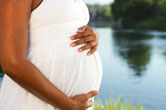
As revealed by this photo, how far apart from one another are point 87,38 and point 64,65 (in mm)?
178

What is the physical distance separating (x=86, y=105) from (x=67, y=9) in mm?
349

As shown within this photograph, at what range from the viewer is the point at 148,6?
58375mm

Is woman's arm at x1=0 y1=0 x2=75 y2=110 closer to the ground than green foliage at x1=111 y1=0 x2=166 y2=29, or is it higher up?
higher up

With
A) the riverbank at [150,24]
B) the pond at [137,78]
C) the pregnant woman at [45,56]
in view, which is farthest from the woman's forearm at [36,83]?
the riverbank at [150,24]

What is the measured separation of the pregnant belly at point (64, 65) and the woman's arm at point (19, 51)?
0.06m

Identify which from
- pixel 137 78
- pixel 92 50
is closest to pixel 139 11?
pixel 137 78

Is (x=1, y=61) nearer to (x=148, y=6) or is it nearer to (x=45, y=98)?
(x=45, y=98)

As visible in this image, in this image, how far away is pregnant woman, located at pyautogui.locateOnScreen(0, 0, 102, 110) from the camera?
100cm

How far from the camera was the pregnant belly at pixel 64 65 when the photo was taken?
112 centimetres

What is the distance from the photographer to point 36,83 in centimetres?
105

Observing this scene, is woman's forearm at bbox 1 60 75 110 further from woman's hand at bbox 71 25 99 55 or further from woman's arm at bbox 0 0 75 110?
woman's hand at bbox 71 25 99 55

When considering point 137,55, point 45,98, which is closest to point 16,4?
point 45,98

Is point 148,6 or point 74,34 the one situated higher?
point 74,34

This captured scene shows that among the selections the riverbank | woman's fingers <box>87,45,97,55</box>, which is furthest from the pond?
the riverbank
